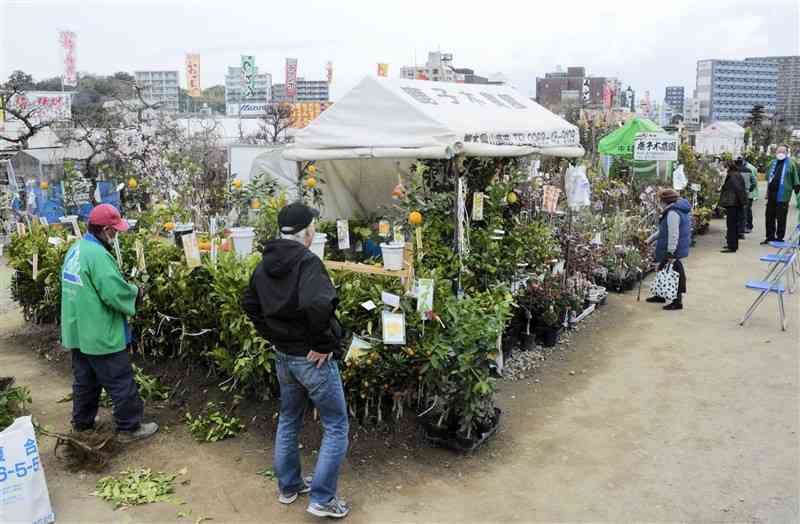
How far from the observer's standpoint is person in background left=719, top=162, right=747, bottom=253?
11156mm

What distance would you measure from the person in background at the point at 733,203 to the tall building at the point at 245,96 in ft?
63.9

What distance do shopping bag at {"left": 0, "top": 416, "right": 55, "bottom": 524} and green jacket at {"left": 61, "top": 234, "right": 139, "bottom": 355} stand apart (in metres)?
0.90

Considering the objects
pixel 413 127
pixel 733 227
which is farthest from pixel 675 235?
pixel 733 227

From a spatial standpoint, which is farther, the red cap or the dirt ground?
the red cap

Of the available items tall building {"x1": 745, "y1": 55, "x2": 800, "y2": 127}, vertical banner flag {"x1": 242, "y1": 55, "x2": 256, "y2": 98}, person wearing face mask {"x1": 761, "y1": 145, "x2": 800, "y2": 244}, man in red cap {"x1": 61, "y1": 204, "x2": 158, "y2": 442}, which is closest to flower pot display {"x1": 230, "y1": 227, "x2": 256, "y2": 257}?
man in red cap {"x1": 61, "y1": 204, "x2": 158, "y2": 442}

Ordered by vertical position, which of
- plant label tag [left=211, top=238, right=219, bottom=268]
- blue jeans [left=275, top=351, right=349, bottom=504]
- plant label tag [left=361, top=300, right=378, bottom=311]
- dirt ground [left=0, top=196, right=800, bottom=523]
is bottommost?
dirt ground [left=0, top=196, right=800, bottom=523]

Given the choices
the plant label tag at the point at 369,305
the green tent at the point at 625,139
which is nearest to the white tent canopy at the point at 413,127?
the plant label tag at the point at 369,305

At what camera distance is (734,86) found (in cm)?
4519

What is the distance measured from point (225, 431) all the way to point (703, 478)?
305 centimetres

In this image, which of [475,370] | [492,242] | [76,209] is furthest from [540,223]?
[76,209]

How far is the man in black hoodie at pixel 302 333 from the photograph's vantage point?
10.8 ft

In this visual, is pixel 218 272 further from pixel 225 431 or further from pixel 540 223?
pixel 540 223

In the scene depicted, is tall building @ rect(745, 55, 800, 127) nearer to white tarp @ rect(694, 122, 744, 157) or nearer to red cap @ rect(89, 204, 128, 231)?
white tarp @ rect(694, 122, 744, 157)

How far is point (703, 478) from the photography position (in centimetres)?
403
